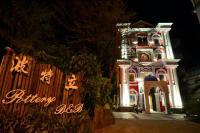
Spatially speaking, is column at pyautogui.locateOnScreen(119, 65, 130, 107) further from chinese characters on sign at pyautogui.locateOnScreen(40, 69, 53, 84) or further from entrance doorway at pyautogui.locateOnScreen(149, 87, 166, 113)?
chinese characters on sign at pyautogui.locateOnScreen(40, 69, 53, 84)

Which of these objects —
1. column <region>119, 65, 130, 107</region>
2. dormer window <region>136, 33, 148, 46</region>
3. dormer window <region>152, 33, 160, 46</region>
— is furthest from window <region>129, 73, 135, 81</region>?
dormer window <region>152, 33, 160, 46</region>

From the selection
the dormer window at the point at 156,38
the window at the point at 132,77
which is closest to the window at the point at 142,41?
the dormer window at the point at 156,38

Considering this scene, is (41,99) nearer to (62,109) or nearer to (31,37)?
(62,109)

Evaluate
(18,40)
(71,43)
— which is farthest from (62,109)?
(71,43)

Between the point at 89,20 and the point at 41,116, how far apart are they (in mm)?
7376

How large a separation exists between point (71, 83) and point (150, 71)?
73.2 ft

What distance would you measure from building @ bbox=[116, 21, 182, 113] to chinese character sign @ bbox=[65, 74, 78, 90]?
17415 mm

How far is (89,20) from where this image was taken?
10.7 metres

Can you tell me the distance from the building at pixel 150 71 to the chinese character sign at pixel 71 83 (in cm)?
1742

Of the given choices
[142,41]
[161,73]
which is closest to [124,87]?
[161,73]

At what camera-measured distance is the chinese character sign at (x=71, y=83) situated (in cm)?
625

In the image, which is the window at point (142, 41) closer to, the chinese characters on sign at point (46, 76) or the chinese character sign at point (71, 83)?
the chinese character sign at point (71, 83)

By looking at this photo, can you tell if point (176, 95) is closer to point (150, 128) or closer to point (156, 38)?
point (156, 38)

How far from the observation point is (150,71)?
26859mm
